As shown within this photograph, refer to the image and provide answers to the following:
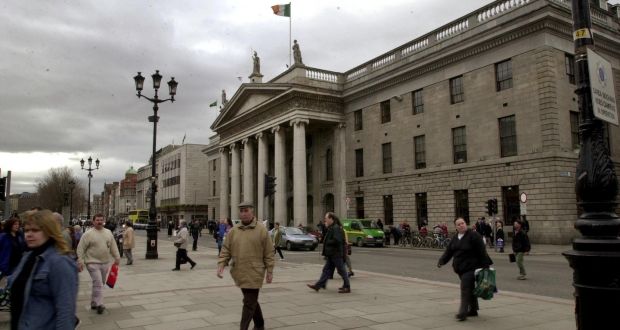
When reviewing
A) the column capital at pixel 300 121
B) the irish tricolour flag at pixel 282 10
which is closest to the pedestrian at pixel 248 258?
the column capital at pixel 300 121

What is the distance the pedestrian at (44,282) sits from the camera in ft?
11.7

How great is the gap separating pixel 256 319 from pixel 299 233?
23.6 meters

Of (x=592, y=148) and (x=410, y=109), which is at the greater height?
(x=410, y=109)

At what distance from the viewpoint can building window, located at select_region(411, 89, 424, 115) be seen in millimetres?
37156

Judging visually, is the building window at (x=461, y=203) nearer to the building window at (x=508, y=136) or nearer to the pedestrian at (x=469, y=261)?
the building window at (x=508, y=136)

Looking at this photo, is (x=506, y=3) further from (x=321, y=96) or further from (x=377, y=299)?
(x=377, y=299)

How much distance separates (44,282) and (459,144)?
3290 centimetres

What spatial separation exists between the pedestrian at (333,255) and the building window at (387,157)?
28.7m

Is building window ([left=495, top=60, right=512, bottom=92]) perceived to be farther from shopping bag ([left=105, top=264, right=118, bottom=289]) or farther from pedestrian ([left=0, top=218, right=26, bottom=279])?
pedestrian ([left=0, top=218, right=26, bottom=279])

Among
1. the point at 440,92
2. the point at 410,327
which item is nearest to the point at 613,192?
the point at 410,327

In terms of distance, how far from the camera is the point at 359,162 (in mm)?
43719

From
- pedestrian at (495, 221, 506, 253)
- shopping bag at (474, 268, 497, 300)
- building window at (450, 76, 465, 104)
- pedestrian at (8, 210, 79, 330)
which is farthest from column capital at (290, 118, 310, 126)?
pedestrian at (8, 210, 79, 330)

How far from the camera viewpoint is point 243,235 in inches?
263

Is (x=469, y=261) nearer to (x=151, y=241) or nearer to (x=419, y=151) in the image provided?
(x=151, y=241)
